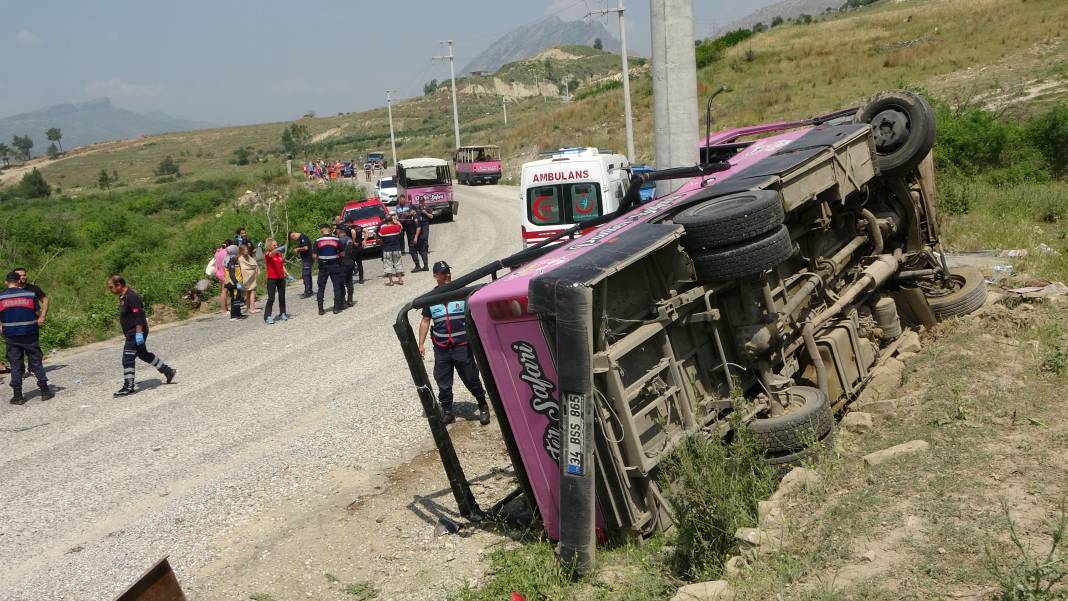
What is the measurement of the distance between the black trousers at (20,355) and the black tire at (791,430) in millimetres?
10854

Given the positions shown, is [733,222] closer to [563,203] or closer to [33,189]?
[563,203]

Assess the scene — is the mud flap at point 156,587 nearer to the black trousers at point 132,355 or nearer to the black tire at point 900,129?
the black trousers at point 132,355

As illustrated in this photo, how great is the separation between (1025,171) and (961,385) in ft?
53.4

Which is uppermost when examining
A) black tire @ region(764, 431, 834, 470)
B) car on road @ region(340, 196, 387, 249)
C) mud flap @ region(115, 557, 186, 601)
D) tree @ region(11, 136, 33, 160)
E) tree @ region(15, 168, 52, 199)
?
tree @ region(11, 136, 33, 160)

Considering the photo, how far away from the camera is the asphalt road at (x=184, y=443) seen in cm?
693

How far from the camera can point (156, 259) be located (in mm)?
23984

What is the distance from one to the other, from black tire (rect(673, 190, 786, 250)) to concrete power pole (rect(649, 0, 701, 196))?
4.28 m

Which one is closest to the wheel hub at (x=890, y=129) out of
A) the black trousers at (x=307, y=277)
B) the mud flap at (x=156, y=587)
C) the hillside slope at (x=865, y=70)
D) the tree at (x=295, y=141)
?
the mud flap at (x=156, y=587)

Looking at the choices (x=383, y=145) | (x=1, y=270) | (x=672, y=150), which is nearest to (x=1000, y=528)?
(x=672, y=150)

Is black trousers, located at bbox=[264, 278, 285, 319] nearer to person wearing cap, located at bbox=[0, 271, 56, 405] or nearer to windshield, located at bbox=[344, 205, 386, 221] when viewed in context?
person wearing cap, located at bbox=[0, 271, 56, 405]

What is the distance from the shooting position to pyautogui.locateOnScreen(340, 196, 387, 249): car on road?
24188mm

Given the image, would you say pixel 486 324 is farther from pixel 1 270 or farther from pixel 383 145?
pixel 383 145

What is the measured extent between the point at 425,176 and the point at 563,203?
19.1 meters

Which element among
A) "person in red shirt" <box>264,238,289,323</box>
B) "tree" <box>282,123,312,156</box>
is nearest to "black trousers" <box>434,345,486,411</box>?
"person in red shirt" <box>264,238,289,323</box>
